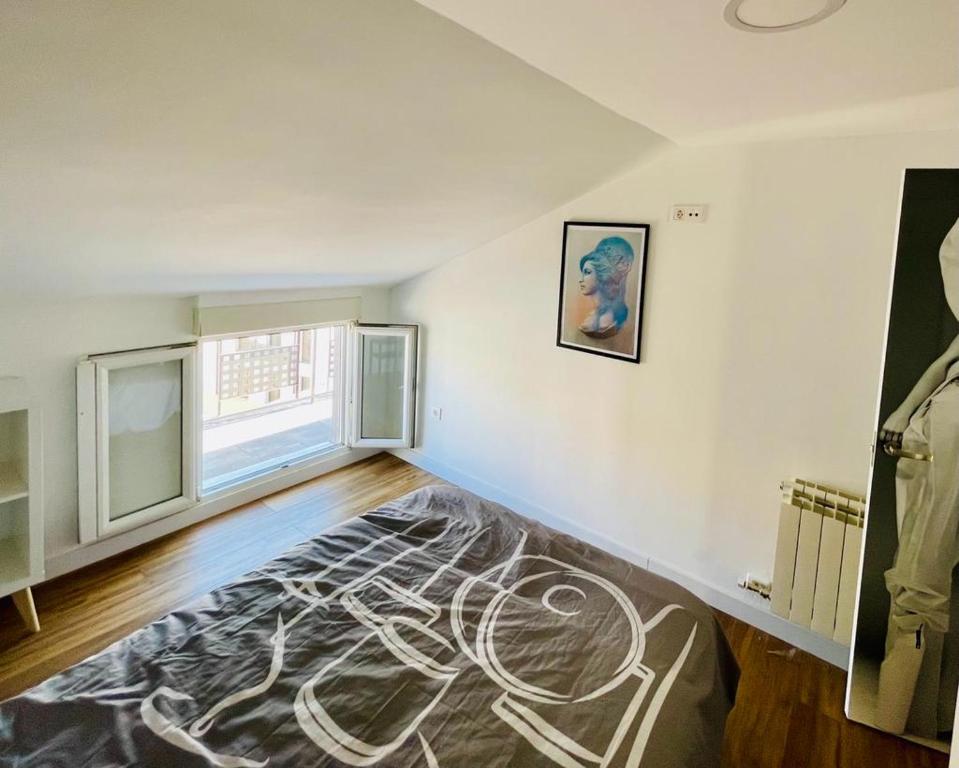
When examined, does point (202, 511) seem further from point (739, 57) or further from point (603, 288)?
point (739, 57)

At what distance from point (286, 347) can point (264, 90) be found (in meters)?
4.03

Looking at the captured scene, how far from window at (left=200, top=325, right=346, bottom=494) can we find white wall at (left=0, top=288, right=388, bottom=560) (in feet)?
3.30

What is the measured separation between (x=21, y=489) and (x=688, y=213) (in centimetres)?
326

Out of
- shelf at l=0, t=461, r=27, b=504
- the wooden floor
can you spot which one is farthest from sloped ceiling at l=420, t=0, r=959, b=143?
shelf at l=0, t=461, r=27, b=504

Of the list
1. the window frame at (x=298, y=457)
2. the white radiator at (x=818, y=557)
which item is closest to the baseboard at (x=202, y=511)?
the window frame at (x=298, y=457)

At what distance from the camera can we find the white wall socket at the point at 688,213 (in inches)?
113

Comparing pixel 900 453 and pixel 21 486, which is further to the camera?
pixel 21 486

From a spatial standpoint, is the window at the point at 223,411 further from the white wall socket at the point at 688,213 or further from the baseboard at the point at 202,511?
the white wall socket at the point at 688,213

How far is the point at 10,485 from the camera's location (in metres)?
2.57

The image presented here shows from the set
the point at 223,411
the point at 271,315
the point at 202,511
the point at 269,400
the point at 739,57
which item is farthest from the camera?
the point at 269,400

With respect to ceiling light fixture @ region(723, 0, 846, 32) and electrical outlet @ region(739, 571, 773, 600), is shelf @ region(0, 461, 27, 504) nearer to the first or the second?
ceiling light fixture @ region(723, 0, 846, 32)

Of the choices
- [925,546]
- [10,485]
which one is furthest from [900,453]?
[10,485]

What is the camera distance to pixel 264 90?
4.93 ft

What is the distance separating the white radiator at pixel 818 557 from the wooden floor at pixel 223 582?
0.26 meters
